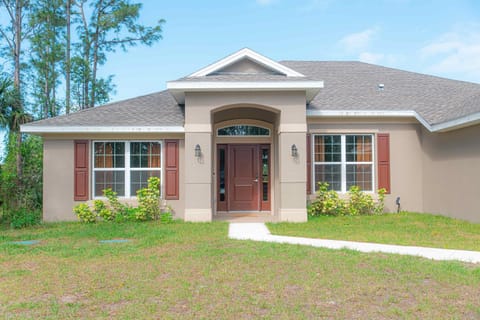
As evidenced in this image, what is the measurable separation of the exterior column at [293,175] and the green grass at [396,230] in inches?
20.8

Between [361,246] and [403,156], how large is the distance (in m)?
5.98

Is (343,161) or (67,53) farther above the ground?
(67,53)

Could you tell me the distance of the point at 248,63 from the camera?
1164 cm

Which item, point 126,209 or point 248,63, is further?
point 248,63

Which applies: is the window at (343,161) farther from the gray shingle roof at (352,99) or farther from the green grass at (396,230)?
the green grass at (396,230)

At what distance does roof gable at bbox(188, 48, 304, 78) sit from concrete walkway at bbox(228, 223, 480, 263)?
4.36m

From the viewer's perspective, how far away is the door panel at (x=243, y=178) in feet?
43.0

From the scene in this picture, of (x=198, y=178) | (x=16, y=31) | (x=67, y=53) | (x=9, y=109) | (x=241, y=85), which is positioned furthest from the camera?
(x=67, y=53)

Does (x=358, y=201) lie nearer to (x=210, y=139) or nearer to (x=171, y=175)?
(x=210, y=139)

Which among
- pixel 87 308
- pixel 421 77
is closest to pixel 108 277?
pixel 87 308

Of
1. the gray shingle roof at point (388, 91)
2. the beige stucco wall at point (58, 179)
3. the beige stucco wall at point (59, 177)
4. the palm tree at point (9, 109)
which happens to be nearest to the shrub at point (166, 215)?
the beige stucco wall at point (59, 177)

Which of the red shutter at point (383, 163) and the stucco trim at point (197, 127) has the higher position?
the stucco trim at point (197, 127)

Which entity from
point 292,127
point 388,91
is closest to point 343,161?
point 292,127

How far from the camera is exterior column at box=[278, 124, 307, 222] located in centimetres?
1076
